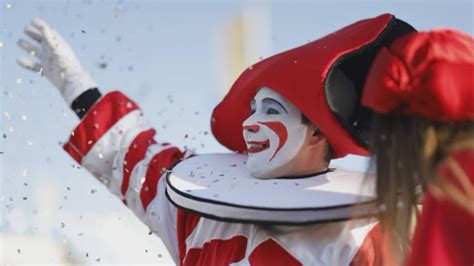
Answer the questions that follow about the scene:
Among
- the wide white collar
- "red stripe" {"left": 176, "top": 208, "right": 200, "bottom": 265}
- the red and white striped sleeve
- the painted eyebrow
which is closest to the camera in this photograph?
the wide white collar

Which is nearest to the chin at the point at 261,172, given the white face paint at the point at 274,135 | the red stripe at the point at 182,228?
the white face paint at the point at 274,135

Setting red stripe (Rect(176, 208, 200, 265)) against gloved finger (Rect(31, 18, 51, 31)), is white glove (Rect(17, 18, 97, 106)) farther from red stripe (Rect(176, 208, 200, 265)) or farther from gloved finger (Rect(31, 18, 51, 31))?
red stripe (Rect(176, 208, 200, 265))

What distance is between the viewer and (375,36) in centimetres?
219

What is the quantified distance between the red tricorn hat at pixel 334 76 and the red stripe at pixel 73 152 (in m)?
0.69

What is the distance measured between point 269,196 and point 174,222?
1.67 feet

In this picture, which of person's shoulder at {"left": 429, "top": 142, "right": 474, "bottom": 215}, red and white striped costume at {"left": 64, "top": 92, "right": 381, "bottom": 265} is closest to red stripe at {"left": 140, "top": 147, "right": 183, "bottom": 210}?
red and white striped costume at {"left": 64, "top": 92, "right": 381, "bottom": 265}

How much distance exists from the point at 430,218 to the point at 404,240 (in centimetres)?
19

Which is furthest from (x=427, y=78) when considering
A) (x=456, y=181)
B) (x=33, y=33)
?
(x=33, y=33)

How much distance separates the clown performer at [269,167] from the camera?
203 centimetres

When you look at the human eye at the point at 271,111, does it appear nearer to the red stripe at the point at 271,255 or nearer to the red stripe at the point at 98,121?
the red stripe at the point at 271,255

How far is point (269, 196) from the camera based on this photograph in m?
2.06

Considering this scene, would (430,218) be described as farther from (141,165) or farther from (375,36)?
(141,165)

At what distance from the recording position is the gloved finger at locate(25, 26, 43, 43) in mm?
2850

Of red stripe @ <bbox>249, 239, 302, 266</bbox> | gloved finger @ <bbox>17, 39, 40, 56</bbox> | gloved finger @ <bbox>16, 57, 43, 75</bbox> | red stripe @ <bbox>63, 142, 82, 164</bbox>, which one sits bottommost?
red stripe @ <bbox>249, 239, 302, 266</bbox>
